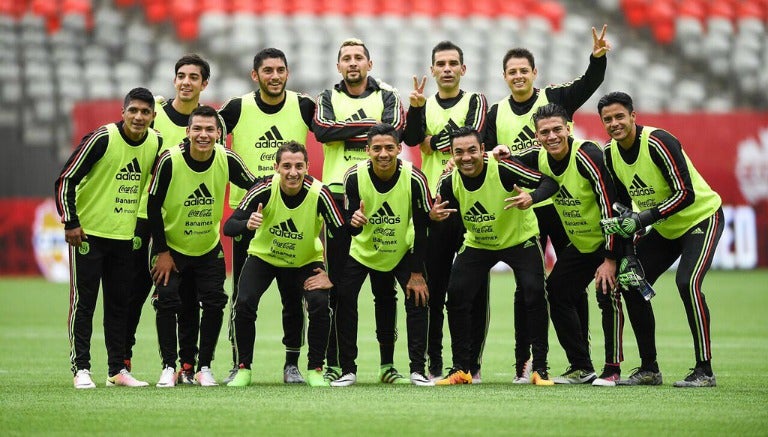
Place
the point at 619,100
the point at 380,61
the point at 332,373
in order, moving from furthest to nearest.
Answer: the point at 380,61, the point at 332,373, the point at 619,100

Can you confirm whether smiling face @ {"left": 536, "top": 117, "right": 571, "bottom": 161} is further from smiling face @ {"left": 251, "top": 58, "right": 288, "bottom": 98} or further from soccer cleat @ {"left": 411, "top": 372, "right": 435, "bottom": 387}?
smiling face @ {"left": 251, "top": 58, "right": 288, "bottom": 98}

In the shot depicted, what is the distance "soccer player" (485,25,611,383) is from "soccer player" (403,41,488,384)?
0.18 meters

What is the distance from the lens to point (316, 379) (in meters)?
8.37

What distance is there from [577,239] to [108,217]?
3.48 meters

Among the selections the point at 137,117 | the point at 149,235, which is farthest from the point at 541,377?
the point at 137,117

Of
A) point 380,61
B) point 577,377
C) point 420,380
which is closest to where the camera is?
point 420,380

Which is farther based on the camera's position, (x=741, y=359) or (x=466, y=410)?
(x=741, y=359)

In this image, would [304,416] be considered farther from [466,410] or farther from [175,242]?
[175,242]

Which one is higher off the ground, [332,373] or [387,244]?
[387,244]

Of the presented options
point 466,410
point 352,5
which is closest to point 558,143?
point 466,410

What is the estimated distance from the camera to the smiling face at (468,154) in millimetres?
8414

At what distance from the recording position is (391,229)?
8586mm

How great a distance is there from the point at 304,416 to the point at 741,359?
5227 mm

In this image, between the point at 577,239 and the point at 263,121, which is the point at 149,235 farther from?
the point at 577,239
